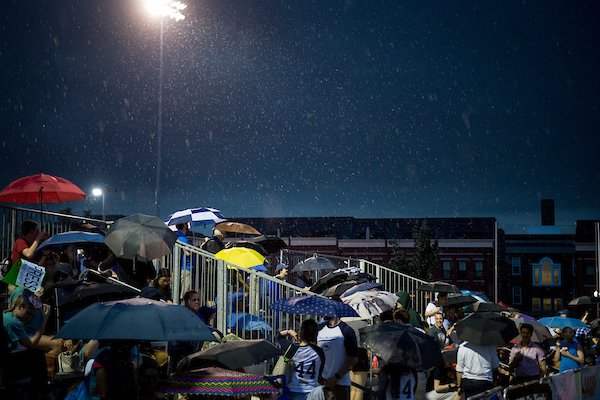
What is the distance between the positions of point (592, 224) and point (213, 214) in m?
52.0

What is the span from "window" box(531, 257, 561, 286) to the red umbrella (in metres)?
53.1

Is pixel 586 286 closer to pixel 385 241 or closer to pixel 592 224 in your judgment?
pixel 592 224

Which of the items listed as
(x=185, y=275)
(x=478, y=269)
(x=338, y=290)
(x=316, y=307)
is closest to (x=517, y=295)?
(x=478, y=269)

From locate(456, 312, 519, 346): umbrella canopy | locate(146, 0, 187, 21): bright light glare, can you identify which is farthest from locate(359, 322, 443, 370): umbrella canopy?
locate(146, 0, 187, 21): bright light glare

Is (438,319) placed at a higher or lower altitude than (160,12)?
lower

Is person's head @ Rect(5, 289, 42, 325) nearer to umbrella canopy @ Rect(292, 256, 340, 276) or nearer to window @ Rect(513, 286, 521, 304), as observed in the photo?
umbrella canopy @ Rect(292, 256, 340, 276)

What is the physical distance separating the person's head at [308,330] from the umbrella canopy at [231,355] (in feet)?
3.08

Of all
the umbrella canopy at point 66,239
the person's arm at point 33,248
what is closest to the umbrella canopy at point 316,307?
the person's arm at point 33,248

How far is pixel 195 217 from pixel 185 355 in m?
6.76

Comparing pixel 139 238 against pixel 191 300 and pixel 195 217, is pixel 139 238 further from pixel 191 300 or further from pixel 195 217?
pixel 195 217

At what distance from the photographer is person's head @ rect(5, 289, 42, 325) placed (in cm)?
658

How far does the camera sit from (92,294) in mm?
7582

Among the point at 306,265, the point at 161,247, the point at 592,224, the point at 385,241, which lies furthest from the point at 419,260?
the point at 161,247

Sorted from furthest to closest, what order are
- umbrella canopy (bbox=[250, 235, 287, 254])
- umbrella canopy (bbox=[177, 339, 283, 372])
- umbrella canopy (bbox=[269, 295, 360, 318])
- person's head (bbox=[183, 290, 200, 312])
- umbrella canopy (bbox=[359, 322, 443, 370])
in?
umbrella canopy (bbox=[250, 235, 287, 254])
person's head (bbox=[183, 290, 200, 312])
umbrella canopy (bbox=[269, 295, 360, 318])
umbrella canopy (bbox=[359, 322, 443, 370])
umbrella canopy (bbox=[177, 339, 283, 372])
